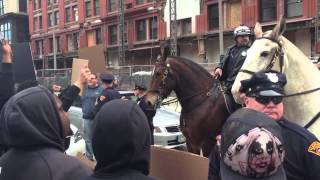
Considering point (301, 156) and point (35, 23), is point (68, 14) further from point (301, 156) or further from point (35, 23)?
point (301, 156)

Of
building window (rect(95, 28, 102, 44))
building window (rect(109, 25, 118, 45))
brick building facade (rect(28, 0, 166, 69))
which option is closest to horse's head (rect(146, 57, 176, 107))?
brick building facade (rect(28, 0, 166, 69))

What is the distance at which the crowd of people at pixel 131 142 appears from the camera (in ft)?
6.53

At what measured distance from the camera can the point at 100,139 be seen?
7.21ft

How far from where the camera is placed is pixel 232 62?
7070 mm

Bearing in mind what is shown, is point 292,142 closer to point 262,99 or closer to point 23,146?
point 262,99

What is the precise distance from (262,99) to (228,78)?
427cm

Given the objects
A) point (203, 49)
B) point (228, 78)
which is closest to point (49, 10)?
point (203, 49)

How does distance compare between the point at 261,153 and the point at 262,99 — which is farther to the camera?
the point at 262,99

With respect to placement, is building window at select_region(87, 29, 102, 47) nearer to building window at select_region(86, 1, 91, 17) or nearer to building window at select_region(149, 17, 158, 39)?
building window at select_region(86, 1, 91, 17)

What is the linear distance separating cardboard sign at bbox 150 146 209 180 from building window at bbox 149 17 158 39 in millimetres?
38715

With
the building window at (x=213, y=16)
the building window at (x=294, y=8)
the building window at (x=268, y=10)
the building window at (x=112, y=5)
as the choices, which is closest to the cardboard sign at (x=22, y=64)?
the building window at (x=294, y=8)

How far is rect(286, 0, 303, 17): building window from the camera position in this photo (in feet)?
96.0

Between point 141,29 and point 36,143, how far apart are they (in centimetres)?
4211

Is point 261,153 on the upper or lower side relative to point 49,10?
lower
